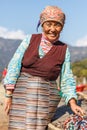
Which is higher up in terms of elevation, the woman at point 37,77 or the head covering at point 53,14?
the head covering at point 53,14

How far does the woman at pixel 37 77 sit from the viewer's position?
5.25m

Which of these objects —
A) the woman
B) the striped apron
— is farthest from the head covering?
the striped apron

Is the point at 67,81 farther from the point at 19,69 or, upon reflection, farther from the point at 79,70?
the point at 79,70

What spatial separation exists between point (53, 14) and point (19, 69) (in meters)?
0.81

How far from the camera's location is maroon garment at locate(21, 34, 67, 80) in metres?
5.27

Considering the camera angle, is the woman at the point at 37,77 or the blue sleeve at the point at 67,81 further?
the blue sleeve at the point at 67,81

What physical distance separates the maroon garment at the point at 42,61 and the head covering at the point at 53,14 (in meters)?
0.30

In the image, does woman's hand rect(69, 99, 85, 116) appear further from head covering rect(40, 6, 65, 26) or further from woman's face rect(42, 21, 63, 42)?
head covering rect(40, 6, 65, 26)

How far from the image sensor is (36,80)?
5277 mm

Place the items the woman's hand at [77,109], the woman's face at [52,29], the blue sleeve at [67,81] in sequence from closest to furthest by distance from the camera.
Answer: the woman's hand at [77,109] < the woman's face at [52,29] < the blue sleeve at [67,81]

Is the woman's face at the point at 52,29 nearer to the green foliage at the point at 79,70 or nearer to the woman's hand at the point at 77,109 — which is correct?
the woman's hand at the point at 77,109

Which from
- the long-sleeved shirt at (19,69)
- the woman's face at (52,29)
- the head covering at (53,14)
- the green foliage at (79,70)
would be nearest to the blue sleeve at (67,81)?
the long-sleeved shirt at (19,69)

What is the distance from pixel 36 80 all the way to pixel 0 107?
2040 mm

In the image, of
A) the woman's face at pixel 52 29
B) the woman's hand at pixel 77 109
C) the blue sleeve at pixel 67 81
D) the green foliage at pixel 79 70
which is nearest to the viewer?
the woman's hand at pixel 77 109
